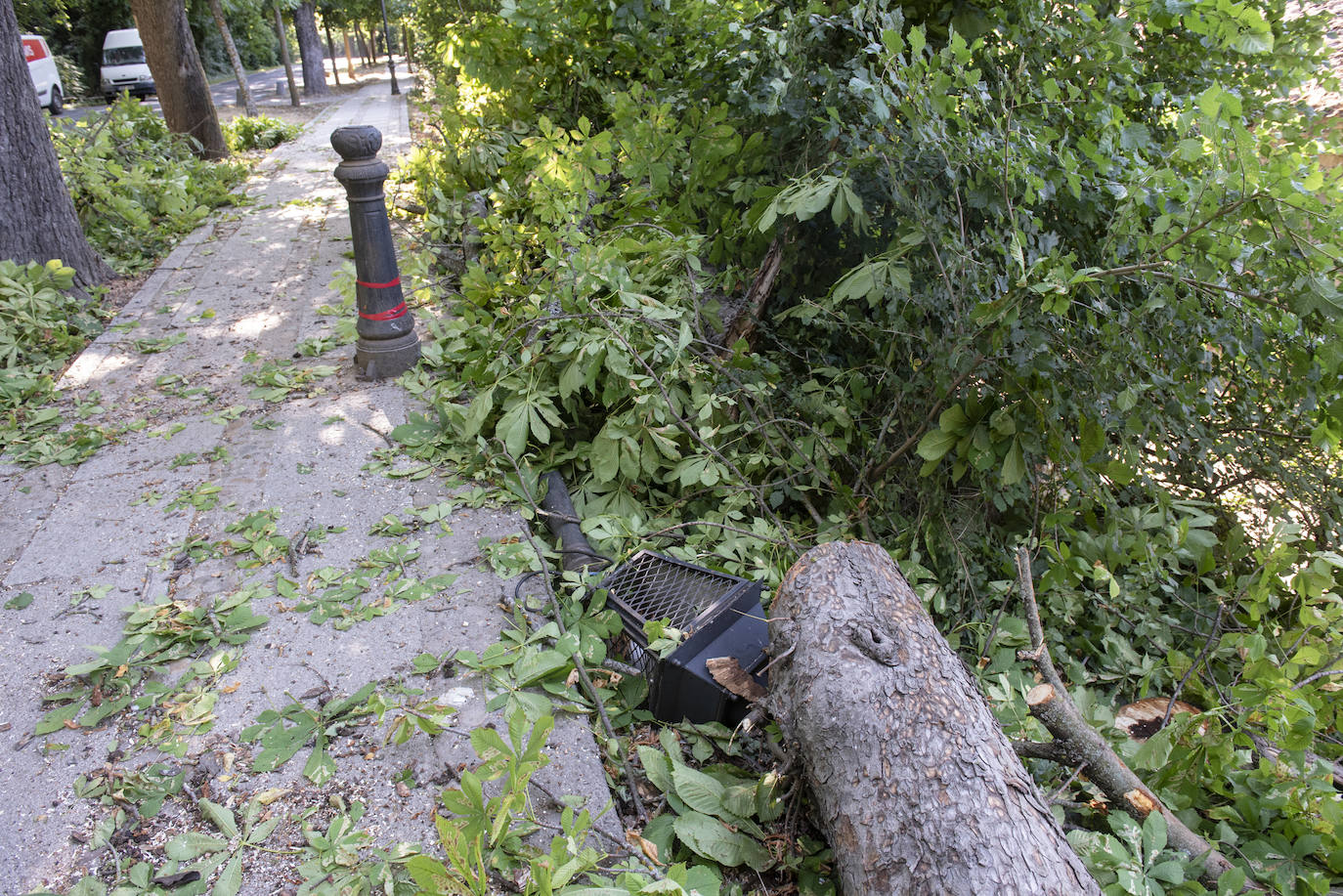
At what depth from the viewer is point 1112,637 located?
3.19 m

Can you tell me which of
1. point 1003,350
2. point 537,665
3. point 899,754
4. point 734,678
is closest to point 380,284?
point 537,665

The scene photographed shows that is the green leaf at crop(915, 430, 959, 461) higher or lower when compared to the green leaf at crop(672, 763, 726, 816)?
higher

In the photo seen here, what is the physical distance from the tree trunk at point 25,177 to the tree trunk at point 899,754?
5.71 metres

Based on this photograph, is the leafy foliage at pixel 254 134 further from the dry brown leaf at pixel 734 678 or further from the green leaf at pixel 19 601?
the dry brown leaf at pixel 734 678

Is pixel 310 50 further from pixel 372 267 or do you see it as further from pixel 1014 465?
pixel 1014 465

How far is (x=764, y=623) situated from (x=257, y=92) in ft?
90.4

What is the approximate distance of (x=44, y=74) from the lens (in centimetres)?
1550

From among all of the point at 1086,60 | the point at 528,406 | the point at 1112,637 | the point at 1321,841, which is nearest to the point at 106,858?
the point at 528,406

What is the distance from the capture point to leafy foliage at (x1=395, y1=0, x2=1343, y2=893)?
2.31 metres

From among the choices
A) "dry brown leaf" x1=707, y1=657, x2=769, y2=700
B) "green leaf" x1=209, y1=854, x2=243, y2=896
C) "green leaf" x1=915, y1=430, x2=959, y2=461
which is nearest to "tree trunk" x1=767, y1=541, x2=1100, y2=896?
"dry brown leaf" x1=707, y1=657, x2=769, y2=700

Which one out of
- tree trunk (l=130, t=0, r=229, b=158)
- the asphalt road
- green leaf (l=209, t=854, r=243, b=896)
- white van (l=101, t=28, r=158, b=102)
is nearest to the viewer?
green leaf (l=209, t=854, r=243, b=896)

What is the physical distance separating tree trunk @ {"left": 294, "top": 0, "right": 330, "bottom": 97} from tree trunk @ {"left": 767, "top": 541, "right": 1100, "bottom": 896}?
2618 cm

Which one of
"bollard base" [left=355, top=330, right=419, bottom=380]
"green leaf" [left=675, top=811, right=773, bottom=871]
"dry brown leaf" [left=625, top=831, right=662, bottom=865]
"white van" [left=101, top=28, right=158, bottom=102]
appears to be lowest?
"green leaf" [left=675, top=811, right=773, bottom=871]

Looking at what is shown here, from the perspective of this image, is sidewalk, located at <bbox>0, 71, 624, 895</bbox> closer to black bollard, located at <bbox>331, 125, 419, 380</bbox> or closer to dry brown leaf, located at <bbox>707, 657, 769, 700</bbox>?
black bollard, located at <bbox>331, 125, 419, 380</bbox>
